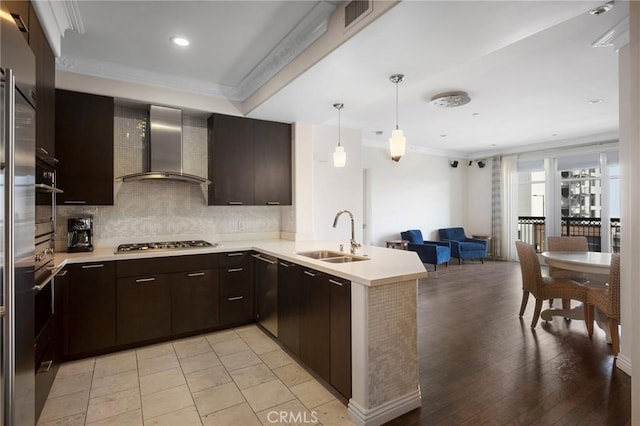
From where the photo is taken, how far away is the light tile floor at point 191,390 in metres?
2.10

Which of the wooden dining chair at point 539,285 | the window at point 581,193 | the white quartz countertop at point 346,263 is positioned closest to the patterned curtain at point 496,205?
the window at point 581,193

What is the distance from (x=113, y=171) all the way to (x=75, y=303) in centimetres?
130

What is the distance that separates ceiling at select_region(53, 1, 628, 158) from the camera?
202 cm

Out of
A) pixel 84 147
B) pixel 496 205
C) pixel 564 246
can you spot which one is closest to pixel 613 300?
pixel 564 246

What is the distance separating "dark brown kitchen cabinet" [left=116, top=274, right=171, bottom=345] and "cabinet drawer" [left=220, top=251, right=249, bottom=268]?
56 cm

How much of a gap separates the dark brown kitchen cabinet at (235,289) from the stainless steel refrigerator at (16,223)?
6.05ft

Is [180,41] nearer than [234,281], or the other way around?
[180,41]

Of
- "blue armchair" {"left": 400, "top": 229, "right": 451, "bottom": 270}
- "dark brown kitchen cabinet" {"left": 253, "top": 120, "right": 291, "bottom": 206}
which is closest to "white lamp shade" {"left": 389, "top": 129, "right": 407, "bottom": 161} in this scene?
"dark brown kitchen cabinet" {"left": 253, "top": 120, "right": 291, "bottom": 206}

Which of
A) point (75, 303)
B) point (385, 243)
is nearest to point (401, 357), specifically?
point (75, 303)

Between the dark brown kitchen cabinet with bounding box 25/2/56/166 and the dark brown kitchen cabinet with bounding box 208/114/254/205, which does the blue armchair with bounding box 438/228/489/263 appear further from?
the dark brown kitchen cabinet with bounding box 25/2/56/166

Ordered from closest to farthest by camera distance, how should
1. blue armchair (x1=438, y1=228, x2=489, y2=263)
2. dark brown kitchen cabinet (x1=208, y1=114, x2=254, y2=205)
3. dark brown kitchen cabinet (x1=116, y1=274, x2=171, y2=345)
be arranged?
dark brown kitchen cabinet (x1=116, y1=274, x2=171, y2=345) → dark brown kitchen cabinet (x1=208, y1=114, x2=254, y2=205) → blue armchair (x1=438, y1=228, x2=489, y2=263)

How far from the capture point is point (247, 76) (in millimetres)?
3441

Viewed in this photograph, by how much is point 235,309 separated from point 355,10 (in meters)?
2.99

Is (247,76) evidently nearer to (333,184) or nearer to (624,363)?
(333,184)
